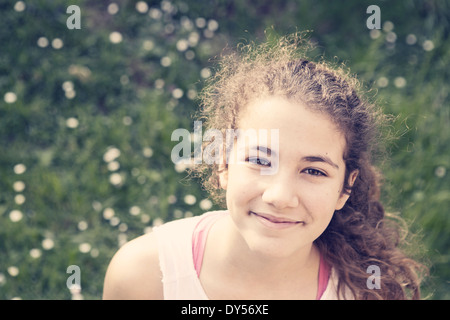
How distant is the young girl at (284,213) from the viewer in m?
1.34

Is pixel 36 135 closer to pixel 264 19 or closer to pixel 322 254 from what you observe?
pixel 264 19

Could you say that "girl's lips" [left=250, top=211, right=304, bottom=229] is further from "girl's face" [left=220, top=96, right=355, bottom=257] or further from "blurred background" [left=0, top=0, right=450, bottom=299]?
"blurred background" [left=0, top=0, right=450, bottom=299]

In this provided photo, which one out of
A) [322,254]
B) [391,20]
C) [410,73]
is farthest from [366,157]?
[391,20]

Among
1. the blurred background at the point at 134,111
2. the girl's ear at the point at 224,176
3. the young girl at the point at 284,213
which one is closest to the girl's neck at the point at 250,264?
the young girl at the point at 284,213

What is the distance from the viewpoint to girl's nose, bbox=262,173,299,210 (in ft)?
4.25

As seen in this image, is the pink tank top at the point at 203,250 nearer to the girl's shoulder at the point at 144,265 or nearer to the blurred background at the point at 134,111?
the girl's shoulder at the point at 144,265

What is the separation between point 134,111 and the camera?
295 cm

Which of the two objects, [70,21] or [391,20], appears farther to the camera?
[391,20]

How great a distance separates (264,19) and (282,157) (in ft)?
7.38

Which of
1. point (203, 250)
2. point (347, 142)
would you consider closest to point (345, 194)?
point (347, 142)

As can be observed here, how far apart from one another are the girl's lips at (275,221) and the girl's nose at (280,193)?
38 mm

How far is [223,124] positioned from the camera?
1614mm

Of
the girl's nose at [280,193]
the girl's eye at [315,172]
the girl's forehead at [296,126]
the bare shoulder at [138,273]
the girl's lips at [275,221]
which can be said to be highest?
the girl's forehead at [296,126]

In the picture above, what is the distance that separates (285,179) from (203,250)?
40cm
